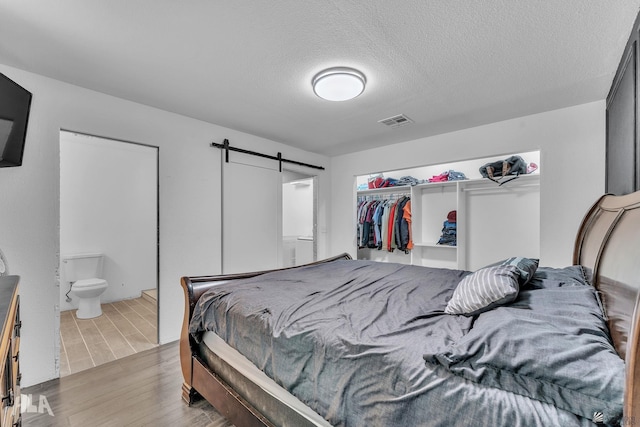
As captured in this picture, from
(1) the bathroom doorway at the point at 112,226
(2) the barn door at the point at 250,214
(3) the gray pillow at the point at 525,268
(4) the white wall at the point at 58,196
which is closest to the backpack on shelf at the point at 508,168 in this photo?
(3) the gray pillow at the point at 525,268

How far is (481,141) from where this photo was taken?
311 cm

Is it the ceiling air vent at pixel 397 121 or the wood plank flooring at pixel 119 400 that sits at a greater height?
the ceiling air vent at pixel 397 121

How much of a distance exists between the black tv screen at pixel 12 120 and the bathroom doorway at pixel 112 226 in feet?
3.91

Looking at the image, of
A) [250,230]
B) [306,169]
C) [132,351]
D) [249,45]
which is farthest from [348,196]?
[132,351]

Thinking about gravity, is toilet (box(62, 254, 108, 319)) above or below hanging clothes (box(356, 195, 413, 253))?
below

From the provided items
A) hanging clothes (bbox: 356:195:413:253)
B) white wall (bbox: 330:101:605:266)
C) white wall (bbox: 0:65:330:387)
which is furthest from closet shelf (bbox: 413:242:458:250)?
white wall (bbox: 0:65:330:387)

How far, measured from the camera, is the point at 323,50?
1.74 meters

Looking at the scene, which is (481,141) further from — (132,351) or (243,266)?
(132,351)

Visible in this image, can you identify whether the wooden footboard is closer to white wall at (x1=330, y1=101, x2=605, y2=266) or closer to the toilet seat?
the toilet seat

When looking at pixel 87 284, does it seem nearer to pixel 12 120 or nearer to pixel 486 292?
pixel 12 120

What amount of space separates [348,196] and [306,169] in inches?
31.5

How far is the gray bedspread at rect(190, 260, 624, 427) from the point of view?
717mm

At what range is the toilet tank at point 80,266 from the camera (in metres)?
3.38

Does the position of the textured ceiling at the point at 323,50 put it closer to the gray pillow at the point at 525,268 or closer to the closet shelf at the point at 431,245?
the gray pillow at the point at 525,268
